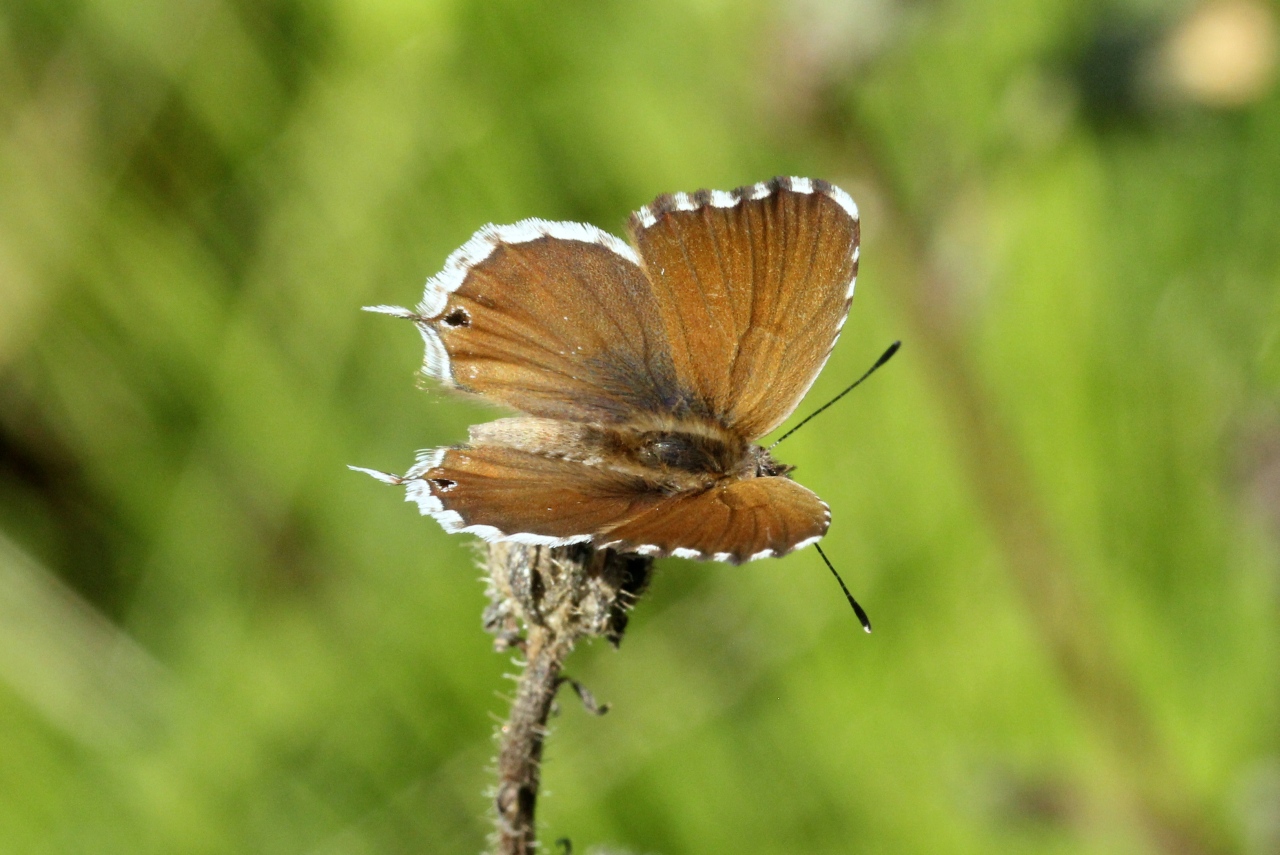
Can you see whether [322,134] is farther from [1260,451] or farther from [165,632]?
[1260,451]

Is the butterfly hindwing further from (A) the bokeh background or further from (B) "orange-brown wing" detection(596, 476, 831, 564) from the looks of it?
(A) the bokeh background

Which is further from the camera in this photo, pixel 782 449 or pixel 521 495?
pixel 782 449

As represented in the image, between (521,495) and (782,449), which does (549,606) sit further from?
(782,449)

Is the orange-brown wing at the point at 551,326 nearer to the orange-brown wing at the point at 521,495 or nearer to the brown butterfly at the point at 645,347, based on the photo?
the brown butterfly at the point at 645,347

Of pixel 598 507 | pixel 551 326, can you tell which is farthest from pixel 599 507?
pixel 551 326

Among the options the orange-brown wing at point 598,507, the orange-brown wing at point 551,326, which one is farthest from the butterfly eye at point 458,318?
the orange-brown wing at point 598,507

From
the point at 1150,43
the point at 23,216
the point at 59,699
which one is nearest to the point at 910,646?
the point at 1150,43

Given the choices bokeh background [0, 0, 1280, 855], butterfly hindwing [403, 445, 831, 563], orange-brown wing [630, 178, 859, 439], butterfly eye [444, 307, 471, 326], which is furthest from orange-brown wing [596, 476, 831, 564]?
bokeh background [0, 0, 1280, 855]
